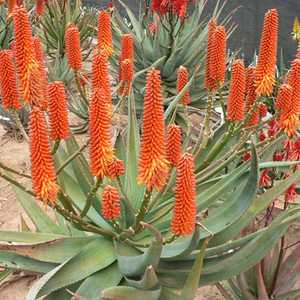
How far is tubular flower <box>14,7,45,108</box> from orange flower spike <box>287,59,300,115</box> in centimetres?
85

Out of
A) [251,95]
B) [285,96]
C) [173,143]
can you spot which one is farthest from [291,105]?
[173,143]

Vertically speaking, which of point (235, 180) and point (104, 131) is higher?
point (104, 131)

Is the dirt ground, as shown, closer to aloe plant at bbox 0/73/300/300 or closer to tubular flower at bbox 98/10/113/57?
aloe plant at bbox 0/73/300/300

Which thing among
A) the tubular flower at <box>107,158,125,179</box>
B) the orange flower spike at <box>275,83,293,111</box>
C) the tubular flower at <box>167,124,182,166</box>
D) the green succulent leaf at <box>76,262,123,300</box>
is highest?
the orange flower spike at <box>275,83,293,111</box>

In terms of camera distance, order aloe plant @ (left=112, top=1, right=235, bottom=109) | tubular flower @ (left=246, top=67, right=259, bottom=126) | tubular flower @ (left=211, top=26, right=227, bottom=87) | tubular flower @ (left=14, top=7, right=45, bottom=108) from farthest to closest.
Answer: aloe plant @ (left=112, top=1, right=235, bottom=109) → tubular flower @ (left=246, top=67, right=259, bottom=126) → tubular flower @ (left=211, top=26, right=227, bottom=87) → tubular flower @ (left=14, top=7, right=45, bottom=108)

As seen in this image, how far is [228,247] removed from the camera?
1.89m

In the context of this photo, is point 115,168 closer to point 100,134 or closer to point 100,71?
point 100,134

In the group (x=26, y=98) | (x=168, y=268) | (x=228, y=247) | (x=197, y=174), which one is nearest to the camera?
(x=26, y=98)

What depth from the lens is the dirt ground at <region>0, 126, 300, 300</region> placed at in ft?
9.36

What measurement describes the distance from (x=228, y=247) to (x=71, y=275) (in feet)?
1.81

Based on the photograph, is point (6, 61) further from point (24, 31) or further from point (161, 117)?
Result: point (161, 117)

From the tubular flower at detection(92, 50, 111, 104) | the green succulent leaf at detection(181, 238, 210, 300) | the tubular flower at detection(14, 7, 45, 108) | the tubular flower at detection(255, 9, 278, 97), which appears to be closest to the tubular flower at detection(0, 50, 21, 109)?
the tubular flower at detection(14, 7, 45, 108)

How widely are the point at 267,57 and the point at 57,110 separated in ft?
2.73

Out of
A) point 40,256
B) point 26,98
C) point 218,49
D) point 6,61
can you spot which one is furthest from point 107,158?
point 218,49
